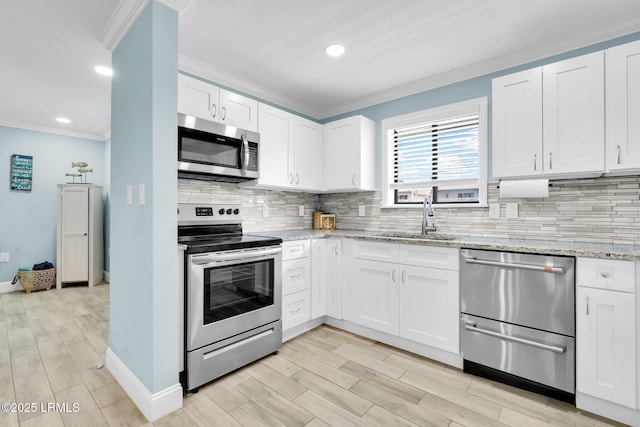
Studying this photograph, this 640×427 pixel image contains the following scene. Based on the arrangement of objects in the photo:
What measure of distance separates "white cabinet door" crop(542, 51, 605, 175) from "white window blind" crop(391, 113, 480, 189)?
2.23 feet

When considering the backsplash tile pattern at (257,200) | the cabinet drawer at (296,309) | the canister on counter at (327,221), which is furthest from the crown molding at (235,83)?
the cabinet drawer at (296,309)

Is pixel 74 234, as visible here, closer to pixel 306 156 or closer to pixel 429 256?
pixel 306 156

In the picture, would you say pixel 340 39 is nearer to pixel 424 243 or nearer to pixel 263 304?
pixel 424 243

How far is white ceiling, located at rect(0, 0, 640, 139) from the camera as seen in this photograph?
1947 millimetres

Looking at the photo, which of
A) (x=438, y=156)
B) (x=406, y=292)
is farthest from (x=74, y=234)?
(x=438, y=156)

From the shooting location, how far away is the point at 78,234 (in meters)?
4.59

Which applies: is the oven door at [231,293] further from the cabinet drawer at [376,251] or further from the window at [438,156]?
the window at [438,156]

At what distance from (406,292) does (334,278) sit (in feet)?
2.46

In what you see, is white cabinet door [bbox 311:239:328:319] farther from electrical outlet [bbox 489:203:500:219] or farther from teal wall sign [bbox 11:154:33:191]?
teal wall sign [bbox 11:154:33:191]

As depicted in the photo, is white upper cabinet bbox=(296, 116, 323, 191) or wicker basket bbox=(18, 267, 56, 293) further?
wicker basket bbox=(18, 267, 56, 293)

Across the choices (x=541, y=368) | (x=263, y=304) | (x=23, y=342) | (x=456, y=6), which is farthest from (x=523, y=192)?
(x=23, y=342)

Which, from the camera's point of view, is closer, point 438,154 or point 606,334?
point 606,334

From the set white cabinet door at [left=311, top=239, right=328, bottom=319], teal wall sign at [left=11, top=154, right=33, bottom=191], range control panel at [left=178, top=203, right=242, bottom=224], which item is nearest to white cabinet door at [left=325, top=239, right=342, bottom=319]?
white cabinet door at [left=311, top=239, right=328, bottom=319]

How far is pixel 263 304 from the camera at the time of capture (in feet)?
7.92
